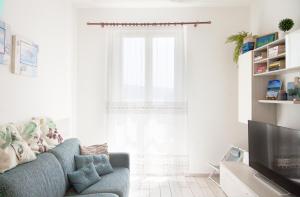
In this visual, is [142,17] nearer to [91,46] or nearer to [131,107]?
[91,46]

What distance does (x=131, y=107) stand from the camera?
4.05 meters

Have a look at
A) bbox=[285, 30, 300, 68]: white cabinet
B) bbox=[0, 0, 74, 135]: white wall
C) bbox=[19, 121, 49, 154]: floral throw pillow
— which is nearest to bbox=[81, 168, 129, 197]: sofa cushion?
bbox=[19, 121, 49, 154]: floral throw pillow

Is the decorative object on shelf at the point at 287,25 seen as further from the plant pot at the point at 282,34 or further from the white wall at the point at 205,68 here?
the white wall at the point at 205,68

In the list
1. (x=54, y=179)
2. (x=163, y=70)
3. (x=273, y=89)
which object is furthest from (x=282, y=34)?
(x=54, y=179)

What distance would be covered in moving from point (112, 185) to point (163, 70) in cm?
211

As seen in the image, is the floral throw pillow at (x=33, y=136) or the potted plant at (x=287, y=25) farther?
the potted plant at (x=287, y=25)

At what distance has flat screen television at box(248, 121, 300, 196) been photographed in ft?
7.04

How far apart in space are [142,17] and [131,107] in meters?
1.47

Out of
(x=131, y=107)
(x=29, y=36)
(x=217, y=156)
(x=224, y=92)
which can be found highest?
(x=29, y=36)

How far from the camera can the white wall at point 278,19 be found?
278cm

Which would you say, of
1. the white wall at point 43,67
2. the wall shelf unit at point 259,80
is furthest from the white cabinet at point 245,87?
the white wall at point 43,67

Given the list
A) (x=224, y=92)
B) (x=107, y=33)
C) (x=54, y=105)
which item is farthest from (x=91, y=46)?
(x=224, y=92)

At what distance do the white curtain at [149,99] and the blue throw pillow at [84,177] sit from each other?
141cm

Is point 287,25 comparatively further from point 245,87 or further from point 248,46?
point 245,87
